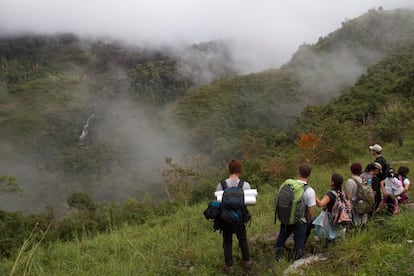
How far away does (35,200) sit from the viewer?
62531 millimetres

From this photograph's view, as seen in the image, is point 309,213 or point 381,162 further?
point 381,162

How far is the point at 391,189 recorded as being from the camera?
20.3 ft

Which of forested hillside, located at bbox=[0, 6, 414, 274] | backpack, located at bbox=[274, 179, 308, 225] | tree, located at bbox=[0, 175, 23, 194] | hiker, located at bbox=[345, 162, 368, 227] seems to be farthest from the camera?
tree, located at bbox=[0, 175, 23, 194]

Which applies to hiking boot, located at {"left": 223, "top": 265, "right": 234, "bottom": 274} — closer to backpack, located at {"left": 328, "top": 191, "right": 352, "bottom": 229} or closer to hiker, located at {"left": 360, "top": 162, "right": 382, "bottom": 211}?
backpack, located at {"left": 328, "top": 191, "right": 352, "bottom": 229}

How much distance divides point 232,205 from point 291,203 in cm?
78

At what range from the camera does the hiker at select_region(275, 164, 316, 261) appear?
15.7ft

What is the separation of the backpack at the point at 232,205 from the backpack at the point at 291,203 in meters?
0.53

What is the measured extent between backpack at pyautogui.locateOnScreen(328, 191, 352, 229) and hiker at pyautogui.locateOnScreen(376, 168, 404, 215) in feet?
5.33

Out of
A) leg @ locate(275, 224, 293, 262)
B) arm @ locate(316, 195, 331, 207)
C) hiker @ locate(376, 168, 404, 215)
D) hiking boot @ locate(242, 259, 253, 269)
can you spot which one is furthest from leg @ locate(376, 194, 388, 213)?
hiking boot @ locate(242, 259, 253, 269)

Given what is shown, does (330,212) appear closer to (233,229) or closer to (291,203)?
(291,203)

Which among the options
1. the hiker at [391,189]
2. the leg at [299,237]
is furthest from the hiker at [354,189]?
the hiker at [391,189]

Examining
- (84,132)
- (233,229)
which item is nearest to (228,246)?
(233,229)

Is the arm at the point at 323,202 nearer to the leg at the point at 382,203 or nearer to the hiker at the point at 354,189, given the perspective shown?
the hiker at the point at 354,189

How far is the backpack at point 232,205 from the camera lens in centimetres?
451
